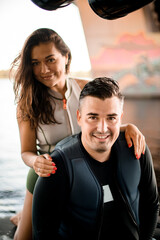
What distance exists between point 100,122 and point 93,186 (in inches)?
9.0

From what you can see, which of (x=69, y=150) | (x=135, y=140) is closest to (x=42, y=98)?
(x=69, y=150)

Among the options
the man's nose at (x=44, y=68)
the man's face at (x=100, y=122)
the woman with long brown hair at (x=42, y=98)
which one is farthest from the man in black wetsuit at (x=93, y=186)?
the man's nose at (x=44, y=68)

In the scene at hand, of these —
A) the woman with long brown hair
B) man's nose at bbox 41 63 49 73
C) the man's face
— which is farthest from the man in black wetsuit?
man's nose at bbox 41 63 49 73

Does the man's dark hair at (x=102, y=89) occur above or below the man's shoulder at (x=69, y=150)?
above

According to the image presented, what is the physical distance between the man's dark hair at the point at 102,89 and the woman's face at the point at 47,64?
295mm

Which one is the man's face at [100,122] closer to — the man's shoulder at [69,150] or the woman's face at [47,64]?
the man's shoulder at [69,150]

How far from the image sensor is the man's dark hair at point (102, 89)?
0.92 meters

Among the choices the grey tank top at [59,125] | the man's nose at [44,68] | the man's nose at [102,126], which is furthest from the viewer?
the grey tank top at [59,125]

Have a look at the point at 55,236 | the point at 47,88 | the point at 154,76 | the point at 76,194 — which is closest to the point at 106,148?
the point at 76,194

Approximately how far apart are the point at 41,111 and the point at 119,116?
17.1 inches

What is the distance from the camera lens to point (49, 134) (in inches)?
49.1

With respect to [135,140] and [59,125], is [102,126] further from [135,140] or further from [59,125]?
[59,125]

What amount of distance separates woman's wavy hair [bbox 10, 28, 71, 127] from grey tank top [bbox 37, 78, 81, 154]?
1.2 inches

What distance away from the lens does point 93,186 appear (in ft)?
2.97
